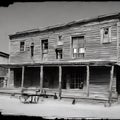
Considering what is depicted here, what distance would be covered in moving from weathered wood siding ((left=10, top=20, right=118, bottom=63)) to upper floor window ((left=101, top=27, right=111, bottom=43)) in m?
0.31

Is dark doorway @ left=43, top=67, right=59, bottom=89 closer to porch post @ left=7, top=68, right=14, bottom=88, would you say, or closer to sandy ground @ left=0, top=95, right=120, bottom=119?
porch post @ left=7, top=68, right=14, bottom=88

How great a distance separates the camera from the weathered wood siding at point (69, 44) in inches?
758

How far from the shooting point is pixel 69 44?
22297 millimetres

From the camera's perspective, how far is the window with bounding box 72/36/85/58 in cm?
2139

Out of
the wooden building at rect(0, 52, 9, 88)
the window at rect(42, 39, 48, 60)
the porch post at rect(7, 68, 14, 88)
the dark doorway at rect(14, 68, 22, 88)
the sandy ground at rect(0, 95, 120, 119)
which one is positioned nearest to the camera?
the sandy ground at rect(0, 95, 120, 119)

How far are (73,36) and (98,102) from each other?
8.50m

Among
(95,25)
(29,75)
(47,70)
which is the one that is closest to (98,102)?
(95,25)

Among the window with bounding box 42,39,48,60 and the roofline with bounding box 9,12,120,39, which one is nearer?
the roofline with bounding box 9,12,120,39

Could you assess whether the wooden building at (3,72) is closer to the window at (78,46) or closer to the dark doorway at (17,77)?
the dark doorway at (17,77)

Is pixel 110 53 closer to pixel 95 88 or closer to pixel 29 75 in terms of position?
pixel 95 88

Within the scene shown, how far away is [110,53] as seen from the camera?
19.2m

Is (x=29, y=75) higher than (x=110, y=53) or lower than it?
lower

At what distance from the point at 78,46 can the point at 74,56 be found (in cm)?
111

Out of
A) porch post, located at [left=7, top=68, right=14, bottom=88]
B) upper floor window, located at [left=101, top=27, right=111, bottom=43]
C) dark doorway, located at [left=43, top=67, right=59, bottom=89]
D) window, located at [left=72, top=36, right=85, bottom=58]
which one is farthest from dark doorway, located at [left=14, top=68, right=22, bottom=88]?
upper floor window, located at [left=101, top=27, right=111, bottom=43]
